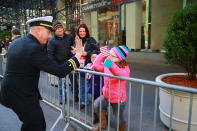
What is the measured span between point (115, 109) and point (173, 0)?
9.80 metres

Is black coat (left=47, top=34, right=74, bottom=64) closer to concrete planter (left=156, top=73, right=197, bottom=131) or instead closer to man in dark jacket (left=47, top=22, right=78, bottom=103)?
man in dark jacket (left=47, top=22, right=78, bottom=103)

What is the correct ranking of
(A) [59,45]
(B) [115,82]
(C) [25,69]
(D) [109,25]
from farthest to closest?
(D) [109,25], (A) [59,45], (B) [115,82], (C) [25,69]

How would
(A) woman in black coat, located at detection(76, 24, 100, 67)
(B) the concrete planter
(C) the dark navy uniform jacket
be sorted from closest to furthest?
(C) the dark navy uniform jacket
(B) the concrete planter
(A) woman in black coat, located at detection(76, 24, 100, 67)

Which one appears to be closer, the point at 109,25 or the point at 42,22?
the point at 42,22

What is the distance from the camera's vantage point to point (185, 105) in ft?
9.94

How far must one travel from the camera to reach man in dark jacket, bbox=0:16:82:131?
221 centimetres

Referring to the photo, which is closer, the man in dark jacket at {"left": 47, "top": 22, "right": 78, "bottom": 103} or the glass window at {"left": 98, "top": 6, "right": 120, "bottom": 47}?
the man in dark jacket at {"left": 47, "top": 22, "right": 78, "bottom": 103}

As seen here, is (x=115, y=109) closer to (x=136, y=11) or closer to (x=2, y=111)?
(x=2, y=111)

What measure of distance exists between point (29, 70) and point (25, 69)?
0.04 meters

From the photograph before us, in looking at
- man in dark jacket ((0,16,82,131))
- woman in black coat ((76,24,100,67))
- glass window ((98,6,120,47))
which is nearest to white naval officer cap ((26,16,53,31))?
man in dark jacket ((0,16,82,131))

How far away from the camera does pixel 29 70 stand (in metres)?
2.28

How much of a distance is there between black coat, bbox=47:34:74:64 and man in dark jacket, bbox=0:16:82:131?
Result: 215cm

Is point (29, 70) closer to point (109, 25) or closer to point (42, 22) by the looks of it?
point (42, 22)

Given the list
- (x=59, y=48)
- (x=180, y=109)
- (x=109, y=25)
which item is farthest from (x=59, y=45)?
(x=109, y=25)
